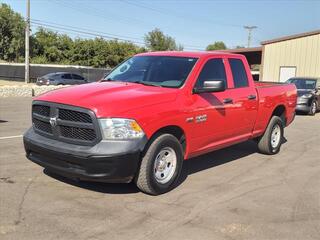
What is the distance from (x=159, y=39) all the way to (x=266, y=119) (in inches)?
3164

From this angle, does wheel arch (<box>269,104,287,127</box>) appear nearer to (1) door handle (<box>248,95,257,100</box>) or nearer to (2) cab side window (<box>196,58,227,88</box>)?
(1) door handle (<box>248,95,257,100</box>)

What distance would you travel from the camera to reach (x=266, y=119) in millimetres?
8680

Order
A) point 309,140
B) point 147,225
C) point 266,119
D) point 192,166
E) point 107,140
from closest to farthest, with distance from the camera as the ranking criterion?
point 147,225 → point 107,140 → point 192,166 → point 266,119 → point 309,140

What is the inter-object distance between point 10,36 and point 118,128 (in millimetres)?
60398

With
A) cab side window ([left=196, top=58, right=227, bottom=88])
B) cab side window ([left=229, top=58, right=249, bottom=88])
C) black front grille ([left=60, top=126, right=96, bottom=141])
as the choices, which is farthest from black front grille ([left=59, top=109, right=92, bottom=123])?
cab side window ([left=229, top=58, right=249, bottom=88])

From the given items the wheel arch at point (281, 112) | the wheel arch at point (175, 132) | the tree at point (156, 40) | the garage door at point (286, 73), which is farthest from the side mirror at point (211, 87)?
the tree at point (156, 40)

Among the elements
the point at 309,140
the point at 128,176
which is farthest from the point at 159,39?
the point at 128,176

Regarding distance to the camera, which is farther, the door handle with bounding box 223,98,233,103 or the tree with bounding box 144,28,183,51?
the tree with bounding box 144,28,183,51

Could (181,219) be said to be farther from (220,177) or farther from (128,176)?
(220,177)

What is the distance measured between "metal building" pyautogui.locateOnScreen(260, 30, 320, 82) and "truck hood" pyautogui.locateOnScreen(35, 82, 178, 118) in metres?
28.0

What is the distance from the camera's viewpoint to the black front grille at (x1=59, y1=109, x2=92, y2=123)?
214 inches

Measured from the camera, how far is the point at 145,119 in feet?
18.3

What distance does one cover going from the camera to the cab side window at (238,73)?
7.67 metres

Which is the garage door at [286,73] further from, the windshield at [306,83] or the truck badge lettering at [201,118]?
the truck badge lettering at [201,118]
